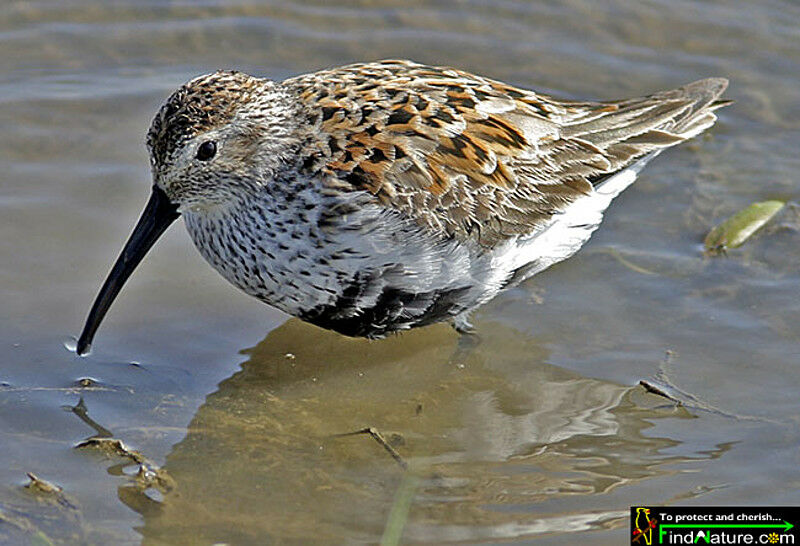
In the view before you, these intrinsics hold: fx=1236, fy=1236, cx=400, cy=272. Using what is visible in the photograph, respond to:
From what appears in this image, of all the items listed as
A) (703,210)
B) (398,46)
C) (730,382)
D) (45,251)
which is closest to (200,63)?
(398,46)

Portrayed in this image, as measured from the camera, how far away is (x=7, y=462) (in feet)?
21.4

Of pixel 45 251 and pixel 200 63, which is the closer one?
pixel 45 251

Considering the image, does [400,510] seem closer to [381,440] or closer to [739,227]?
[381,440]

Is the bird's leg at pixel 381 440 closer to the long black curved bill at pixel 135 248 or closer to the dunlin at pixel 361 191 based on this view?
the dunlin at pixel 361 191

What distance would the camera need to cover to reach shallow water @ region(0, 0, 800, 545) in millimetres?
6340

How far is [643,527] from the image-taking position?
606cm

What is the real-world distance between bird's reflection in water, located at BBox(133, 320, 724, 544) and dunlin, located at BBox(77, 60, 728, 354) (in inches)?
16.7

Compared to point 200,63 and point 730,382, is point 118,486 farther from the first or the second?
point 200,63

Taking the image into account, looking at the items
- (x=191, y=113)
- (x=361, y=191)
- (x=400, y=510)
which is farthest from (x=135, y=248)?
(x=400, y=510)

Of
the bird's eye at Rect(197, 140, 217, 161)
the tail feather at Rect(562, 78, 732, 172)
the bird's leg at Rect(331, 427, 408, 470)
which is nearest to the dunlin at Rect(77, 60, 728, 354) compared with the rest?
the bird's eye at Rect(197, 140, 217, 161)

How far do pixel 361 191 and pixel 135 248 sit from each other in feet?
4.49

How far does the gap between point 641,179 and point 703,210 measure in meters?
0.59

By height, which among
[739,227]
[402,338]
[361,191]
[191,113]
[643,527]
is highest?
[191,113]

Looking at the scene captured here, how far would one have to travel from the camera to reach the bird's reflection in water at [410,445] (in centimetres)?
614
